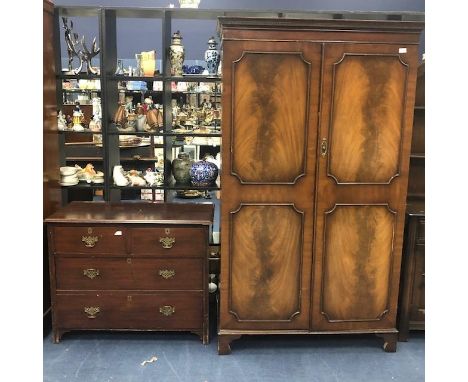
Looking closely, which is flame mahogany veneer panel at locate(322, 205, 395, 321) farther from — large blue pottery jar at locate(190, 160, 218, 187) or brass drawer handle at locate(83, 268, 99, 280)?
brass drawer handle at locate(83, 268, 99, 280)

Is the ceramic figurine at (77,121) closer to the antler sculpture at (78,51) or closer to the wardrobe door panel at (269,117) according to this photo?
the antler sculpture at (78,51)

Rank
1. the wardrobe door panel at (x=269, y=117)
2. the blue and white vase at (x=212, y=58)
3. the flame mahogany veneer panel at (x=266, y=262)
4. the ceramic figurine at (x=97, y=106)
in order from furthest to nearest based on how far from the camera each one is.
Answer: the ceramic figurine at (x=97, y=106)
the blue and white vase at (x=212, y=58)
the flame mahogany veneer panel at (x=266, y=262)
the wardrobe door panel at (x=269, y=117)

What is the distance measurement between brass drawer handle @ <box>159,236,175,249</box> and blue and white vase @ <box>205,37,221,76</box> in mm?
1189

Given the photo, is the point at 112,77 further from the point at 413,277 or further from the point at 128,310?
the point at 413,277

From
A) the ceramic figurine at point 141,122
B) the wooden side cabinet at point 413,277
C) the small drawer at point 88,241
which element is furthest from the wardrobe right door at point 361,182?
the ceramic figurine at point 141,122

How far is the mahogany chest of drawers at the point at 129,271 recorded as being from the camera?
259 centimetres

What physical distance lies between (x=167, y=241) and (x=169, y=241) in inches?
0.5

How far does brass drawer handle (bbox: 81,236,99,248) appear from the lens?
8.51ft

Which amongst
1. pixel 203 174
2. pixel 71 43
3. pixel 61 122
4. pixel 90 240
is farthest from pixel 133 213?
pixel 71 43

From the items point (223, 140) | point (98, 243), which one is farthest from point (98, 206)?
point (223, 140)

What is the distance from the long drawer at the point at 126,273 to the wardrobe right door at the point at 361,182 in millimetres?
797

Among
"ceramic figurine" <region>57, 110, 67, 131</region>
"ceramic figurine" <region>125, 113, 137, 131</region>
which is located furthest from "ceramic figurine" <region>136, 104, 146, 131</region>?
"ceramic figurine" <region>57, 110, 67, 131</region>

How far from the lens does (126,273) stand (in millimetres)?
2627

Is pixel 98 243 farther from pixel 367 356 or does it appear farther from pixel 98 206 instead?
pixel 367 356
